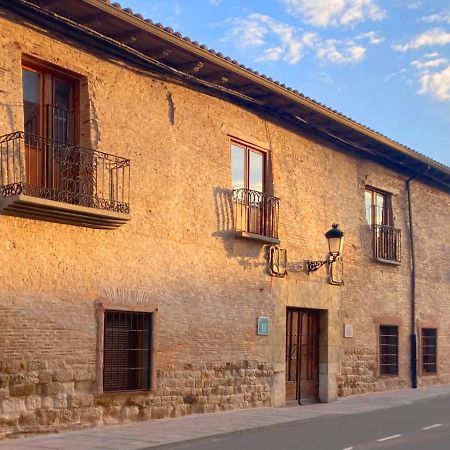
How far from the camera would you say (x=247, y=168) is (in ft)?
47.4

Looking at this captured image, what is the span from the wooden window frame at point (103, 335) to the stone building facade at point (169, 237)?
0.02 metres

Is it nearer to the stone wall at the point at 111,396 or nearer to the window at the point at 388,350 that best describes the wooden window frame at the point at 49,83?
the stone wall at the point at 111,396

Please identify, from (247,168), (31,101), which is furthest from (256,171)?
(31,101)

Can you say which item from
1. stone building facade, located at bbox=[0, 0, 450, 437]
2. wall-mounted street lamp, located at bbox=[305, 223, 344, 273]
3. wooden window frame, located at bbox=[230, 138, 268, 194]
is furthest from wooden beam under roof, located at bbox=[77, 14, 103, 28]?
wall-mounted street lamp, located at bbox=[305, 223, 344, 273]

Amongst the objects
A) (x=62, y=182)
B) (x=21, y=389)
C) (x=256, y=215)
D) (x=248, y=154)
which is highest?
(x=248, y=154)

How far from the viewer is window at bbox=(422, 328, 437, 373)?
20.0 m

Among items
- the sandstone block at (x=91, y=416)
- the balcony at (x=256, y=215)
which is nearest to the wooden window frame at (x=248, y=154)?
the balcony at (x=256, y=215)

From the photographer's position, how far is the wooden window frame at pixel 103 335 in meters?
11.1

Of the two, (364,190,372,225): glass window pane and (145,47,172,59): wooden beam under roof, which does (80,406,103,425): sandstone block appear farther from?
(364,190,372,225): glass window pane

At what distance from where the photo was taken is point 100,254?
1126cm

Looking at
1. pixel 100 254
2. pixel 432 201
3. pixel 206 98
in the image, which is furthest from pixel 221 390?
pixel 432 201

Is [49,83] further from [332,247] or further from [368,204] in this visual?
[368,204]

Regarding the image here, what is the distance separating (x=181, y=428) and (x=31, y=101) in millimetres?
→ 5093

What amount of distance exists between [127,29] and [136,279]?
3.73 meters
